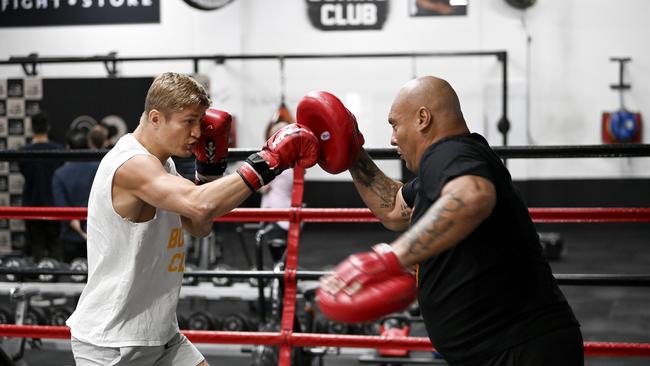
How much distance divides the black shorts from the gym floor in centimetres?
256

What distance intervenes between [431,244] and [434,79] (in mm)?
490

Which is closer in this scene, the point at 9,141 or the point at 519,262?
the point at 519,262

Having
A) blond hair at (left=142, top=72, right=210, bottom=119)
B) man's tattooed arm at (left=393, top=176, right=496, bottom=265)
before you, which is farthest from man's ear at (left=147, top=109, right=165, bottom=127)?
man's tattooed arm at (left=393, top=176, right=496, bottom=265)

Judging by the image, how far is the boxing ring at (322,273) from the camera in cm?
288

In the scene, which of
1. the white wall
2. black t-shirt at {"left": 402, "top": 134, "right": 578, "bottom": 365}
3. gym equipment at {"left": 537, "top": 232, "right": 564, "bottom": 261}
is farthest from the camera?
the white wall

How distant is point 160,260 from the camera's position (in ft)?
7.88

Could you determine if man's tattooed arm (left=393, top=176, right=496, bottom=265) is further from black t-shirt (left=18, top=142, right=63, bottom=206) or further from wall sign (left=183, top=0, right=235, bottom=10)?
black t-shirt (left=18, top=142, right=63, bottom=206)

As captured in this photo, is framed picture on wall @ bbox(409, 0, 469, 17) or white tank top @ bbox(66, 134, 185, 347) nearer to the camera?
white tank top @ bbox(66, 134, 185, 347)

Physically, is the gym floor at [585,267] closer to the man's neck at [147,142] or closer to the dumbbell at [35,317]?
the dumbbell at [35,317]

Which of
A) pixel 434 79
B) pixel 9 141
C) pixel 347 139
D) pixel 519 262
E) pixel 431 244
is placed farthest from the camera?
pixel 9 141

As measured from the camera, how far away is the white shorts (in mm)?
2346

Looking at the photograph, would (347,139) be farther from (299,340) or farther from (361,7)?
(361,7)

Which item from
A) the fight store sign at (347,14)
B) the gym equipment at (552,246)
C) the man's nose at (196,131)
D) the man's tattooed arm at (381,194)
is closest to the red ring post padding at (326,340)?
the man's tattooed arm at (381,194)

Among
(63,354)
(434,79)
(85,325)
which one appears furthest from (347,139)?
(63,354)
